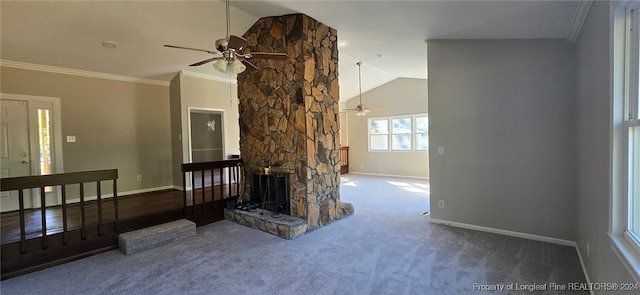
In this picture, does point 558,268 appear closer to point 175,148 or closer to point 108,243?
point 108,243

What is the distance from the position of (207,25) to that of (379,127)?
6.54 meters

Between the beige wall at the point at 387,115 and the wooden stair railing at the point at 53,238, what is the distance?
7401 mm

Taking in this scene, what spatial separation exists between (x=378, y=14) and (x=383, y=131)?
626 centimetres

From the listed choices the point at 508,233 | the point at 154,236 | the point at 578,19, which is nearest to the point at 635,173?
the point at 578,19

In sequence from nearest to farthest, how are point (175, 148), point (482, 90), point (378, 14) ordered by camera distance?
point (378, 14)
point (482, 90)
point (175, 148)

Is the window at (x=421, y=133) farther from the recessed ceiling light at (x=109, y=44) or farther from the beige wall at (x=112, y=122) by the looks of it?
the recessed ceiling light at (x=109, y=44)

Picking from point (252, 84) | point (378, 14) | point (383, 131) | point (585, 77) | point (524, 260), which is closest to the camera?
point (585, 77)

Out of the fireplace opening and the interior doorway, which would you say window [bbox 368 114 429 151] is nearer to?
the interior doorway

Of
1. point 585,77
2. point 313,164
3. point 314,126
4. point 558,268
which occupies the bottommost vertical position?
point 558,268

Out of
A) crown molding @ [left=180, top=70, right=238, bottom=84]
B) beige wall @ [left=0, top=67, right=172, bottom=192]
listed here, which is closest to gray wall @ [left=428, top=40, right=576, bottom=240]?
crown molding @ [left=180, top=70, right=238, bottom=84]

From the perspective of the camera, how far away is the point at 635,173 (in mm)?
1605

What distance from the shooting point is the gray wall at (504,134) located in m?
3.29

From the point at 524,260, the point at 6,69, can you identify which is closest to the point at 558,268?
the point at 524,260

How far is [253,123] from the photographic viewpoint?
474cm
